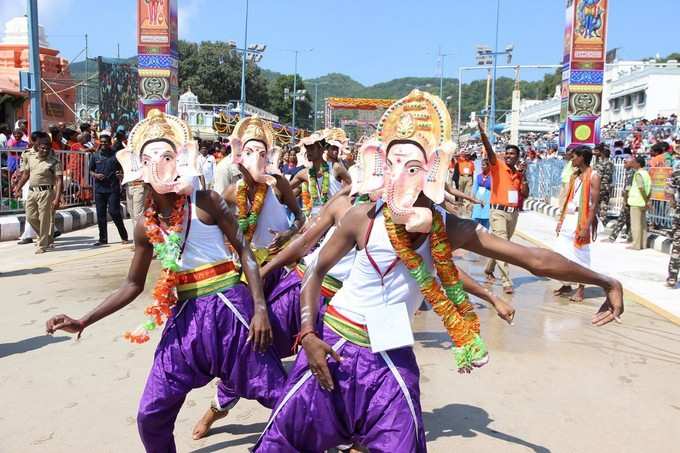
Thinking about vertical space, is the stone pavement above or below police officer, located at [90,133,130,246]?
below

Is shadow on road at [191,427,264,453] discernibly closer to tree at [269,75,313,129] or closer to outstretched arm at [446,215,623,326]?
outstretched arm at [446,215,623,326]

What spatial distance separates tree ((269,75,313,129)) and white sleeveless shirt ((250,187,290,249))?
258 feet

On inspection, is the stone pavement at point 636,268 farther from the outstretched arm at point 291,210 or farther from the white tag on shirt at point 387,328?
the white tag on shirt at point 387,328

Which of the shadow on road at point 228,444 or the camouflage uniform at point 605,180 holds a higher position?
the camouflage uniform at point 605,180

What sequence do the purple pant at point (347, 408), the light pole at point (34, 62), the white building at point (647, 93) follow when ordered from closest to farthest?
the purple pant at point (347, 408) → the light pole at point (34, 62) → the white building at point (647, 93)

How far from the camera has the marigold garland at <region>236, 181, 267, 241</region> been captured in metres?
4.60

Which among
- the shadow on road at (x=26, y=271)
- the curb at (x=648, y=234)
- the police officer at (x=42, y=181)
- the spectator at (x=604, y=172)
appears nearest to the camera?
the shadow on road at (x=26, y=271)

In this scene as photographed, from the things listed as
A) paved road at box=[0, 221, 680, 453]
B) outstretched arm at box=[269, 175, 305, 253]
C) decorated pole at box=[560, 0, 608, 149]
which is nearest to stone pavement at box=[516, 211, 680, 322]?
paved road at box=[0, 221, 680, 453]

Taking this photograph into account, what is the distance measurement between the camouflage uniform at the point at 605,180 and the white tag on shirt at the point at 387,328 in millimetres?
12923

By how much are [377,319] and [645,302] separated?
6.39 meters

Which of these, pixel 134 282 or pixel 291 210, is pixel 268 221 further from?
pixel 134 282

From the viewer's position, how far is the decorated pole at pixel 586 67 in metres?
17.1

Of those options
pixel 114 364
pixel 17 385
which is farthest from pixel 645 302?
pixel 17 385

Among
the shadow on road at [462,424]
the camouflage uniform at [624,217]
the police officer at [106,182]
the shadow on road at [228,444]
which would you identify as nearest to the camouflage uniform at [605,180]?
the camouflage uniform at [624,217]
